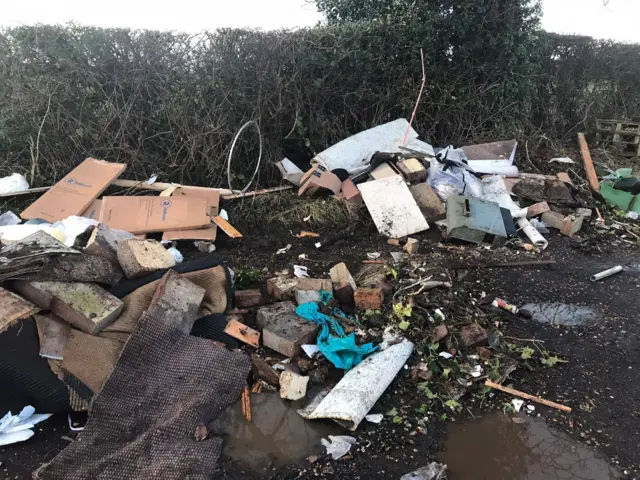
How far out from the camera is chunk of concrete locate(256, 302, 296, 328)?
12.8 feet

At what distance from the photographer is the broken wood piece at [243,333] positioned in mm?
3738

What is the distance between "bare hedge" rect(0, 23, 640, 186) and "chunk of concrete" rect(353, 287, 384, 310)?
368 centimetres

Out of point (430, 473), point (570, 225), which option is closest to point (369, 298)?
point (430, 473)

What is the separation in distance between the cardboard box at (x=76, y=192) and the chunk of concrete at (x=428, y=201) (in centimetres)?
409

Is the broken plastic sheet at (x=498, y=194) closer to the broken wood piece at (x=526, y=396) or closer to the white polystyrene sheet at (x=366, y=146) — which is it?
the white polystyrene sheet at (x=366, y=146)

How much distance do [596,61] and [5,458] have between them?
11389 millimetres

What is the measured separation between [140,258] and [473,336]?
118 inches

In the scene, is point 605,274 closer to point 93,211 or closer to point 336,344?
point 336,344

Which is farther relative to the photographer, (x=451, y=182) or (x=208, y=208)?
(x=451, y=182)

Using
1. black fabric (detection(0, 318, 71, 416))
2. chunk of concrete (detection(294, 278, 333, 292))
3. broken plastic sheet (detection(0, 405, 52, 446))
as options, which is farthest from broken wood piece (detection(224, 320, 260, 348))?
broken plastic sheet (detection(0, 405, 52, 446))

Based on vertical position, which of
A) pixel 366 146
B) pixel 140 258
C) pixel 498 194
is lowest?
pixel 498 194

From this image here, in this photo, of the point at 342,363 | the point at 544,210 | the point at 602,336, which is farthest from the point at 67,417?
the point at 544,210

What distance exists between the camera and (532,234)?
5812mm

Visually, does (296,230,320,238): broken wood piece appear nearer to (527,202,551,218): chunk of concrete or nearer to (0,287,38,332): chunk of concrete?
(527,202,551,218): chunk of concrete
